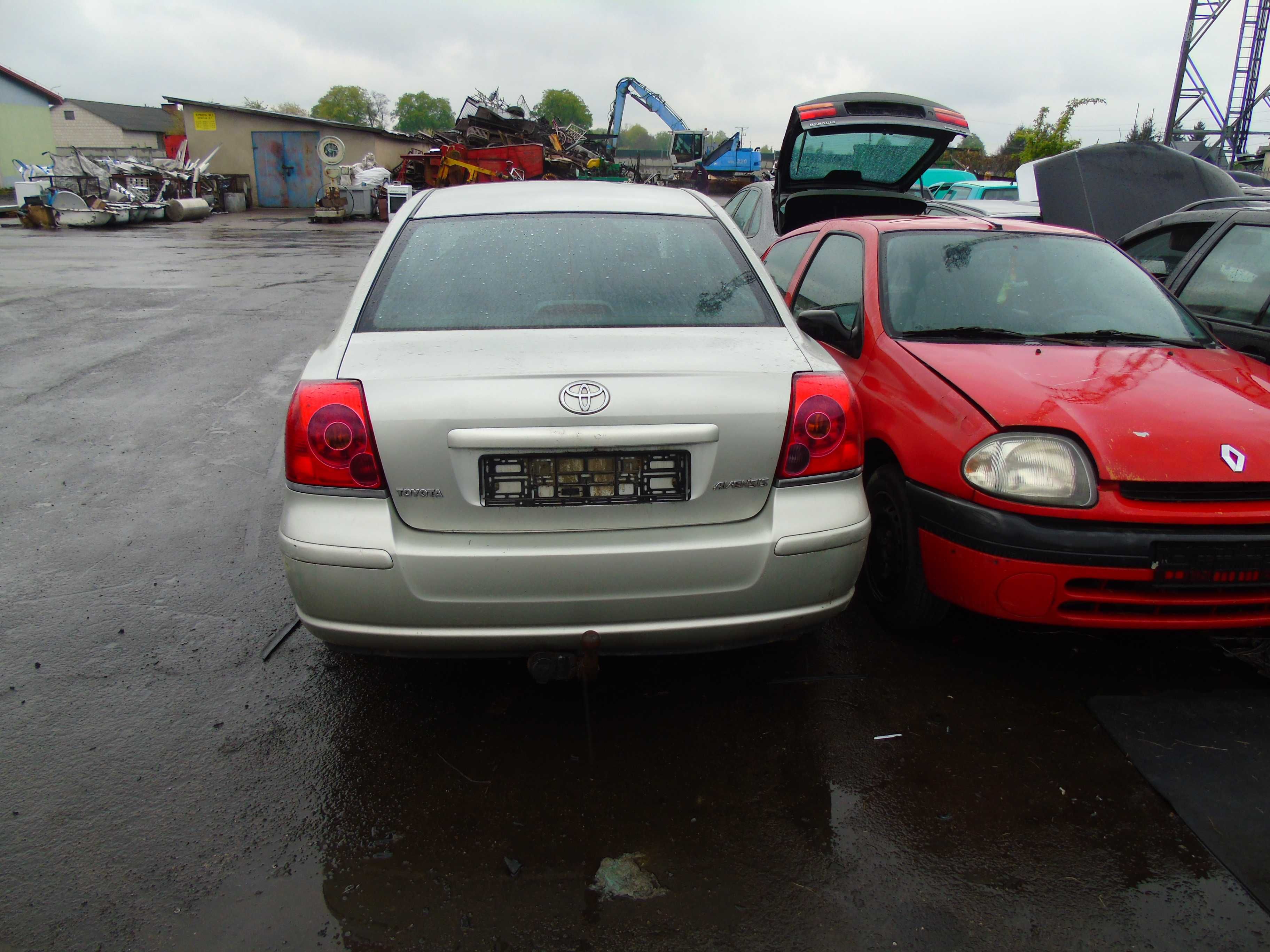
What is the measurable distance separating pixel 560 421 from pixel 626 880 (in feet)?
3.83

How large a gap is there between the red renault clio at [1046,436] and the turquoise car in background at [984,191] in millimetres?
10168

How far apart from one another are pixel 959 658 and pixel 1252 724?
2.94ft

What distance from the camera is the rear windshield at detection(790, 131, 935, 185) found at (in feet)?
22.9

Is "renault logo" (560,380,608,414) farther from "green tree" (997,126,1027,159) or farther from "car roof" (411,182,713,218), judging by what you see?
"green tree" (997,126,1027,159)

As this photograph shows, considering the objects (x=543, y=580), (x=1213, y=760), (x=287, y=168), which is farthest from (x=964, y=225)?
(x=287, y=168)

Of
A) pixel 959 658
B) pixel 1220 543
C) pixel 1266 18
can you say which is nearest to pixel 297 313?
pixel 959 658

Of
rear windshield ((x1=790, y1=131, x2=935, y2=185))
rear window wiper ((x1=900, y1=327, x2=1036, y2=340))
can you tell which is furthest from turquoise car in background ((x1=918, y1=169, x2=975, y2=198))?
rear window wiper ((x1=900, y1=327, x2=1036, y2=340))

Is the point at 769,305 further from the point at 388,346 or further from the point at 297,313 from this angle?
the point at 297,313

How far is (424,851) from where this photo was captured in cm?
221

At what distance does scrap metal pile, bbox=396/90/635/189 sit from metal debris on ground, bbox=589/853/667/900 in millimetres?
22281

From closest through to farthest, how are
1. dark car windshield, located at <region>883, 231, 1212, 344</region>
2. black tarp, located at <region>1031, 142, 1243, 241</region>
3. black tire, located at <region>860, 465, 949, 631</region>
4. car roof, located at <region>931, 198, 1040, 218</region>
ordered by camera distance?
black tire, located at <region>860, 465, 949, 631</region>, dark car windshield, located at <region>883, 231, 1212, 344</region>, black tarp, located at <region>1031, 142, 1243, 241</region>, car roof, located at <region>931, 198, 1040, 218</region>

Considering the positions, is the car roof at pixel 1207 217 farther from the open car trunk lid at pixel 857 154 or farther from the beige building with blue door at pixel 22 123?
the beige building with blue door at pixel 22 123

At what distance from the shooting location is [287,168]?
114 feet

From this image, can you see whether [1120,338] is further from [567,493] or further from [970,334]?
[567,493]
